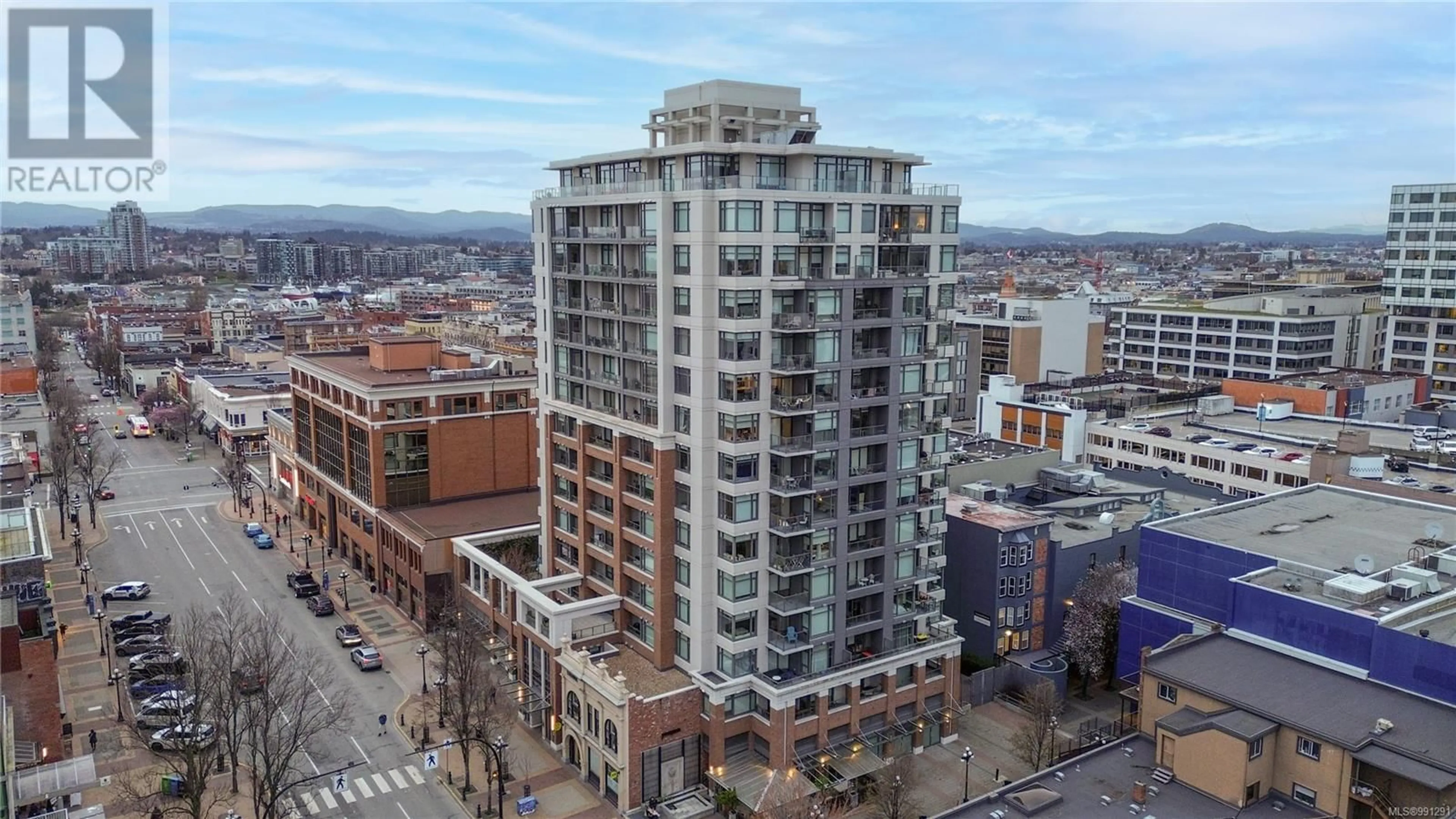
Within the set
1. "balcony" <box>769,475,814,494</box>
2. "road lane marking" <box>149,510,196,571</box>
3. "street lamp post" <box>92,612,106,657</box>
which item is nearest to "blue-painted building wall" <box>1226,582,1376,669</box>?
"balcony" <box>769,475,814,494</box>

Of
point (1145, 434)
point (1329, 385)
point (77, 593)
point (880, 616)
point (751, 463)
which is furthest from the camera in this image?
point (1329, 385)

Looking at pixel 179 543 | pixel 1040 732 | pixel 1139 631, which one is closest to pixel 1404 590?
pixel 1139 631

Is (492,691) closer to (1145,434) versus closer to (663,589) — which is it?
(663,589)

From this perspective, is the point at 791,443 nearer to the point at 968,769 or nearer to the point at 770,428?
the point at 770,428

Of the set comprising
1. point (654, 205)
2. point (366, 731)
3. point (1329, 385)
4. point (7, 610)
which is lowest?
point (366, 731)

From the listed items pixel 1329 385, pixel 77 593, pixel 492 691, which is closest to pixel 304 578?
pixel 77 593

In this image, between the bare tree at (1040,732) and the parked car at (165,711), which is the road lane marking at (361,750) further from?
the bare tree at (1040,732)
